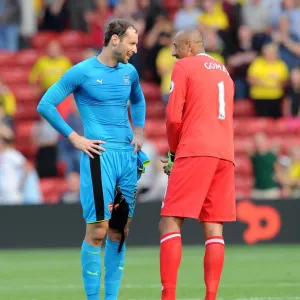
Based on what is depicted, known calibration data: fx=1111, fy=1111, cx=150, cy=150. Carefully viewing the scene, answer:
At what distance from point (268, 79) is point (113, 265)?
10.5 meters

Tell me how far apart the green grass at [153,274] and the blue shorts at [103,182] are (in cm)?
146

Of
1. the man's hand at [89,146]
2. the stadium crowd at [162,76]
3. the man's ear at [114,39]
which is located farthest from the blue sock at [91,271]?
the stadium crowd at [162,76]

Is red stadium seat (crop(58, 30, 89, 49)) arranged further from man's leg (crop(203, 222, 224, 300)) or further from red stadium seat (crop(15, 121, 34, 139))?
man's leg (crop(203, 222, 224, 300))

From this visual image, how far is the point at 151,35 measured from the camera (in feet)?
64.5

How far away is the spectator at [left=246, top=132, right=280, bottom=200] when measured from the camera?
17.6 m

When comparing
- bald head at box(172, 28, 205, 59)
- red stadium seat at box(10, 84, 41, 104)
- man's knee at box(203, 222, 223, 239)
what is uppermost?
bald head at box(172, 28, 205, 59)

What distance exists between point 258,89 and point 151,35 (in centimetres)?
213

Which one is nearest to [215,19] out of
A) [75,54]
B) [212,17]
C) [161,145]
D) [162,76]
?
[212,17]

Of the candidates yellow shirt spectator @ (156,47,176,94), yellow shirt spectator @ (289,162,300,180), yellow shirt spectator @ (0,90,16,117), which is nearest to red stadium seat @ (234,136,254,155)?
yellow shirt spectator @ (289,162,300,180)

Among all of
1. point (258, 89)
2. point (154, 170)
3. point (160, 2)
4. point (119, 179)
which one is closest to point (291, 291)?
point (119, 179)

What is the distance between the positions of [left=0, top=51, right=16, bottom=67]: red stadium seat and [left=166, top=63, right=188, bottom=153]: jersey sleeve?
42.6 feet

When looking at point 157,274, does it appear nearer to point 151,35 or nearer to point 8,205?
point 8,205

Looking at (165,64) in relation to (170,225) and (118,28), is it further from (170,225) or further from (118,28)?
(170,225)

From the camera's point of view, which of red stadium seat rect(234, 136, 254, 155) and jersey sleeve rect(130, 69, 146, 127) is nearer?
jersey sleeve rect(130, 69, 146, 127)
